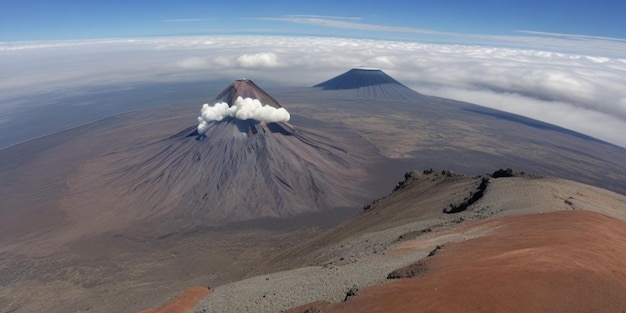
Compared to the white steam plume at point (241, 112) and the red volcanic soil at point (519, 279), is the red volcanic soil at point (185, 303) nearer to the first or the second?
the red volcanic soil at point (519, 279)

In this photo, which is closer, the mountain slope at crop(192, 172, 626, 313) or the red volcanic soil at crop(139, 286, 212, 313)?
the mountain slope at crop(192, 172, 626, 313)

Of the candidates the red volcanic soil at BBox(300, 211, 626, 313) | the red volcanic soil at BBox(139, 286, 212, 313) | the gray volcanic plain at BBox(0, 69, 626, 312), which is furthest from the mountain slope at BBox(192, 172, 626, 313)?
the gray volcanic plain at BBox(0, 69, 626, 312)

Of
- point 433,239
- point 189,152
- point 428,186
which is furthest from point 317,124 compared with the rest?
point 433,239

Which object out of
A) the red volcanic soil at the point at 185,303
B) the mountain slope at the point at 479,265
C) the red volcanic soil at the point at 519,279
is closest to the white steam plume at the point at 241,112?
the mountain slope at the point at 479,265

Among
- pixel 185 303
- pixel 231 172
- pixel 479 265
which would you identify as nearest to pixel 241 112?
pixel 231 172

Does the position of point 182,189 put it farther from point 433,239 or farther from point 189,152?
point 433,239

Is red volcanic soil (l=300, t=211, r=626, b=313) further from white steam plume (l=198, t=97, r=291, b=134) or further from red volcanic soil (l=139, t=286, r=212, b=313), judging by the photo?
white steam plume (l=198, t=97, r=291, b=134)
